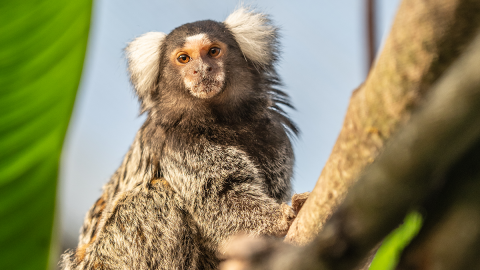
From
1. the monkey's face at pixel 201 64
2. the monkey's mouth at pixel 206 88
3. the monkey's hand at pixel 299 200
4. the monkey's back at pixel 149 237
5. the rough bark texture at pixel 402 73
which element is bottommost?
the monkey's back at pixel 149 237

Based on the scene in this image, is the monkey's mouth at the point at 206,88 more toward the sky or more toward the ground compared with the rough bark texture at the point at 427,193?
more toward the ground

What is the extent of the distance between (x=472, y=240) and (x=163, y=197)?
176cm

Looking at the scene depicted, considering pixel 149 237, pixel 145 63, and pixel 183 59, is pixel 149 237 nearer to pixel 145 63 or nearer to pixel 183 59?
pixel 183 59

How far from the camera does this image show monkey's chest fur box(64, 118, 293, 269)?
2.09 m

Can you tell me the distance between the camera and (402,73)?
761mm

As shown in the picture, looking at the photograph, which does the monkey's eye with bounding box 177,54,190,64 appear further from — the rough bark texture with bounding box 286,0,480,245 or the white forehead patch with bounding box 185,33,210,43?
the rough bark texture with bounding box 286,0,480,245

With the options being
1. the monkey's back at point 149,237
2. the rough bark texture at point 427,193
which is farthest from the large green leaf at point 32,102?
the monkey's back at point 149,237

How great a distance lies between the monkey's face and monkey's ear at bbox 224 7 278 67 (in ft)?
0.84

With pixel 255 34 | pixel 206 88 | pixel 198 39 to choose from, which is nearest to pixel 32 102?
pixel 206 88

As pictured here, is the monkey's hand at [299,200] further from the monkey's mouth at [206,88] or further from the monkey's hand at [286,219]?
the monkey's mouth at [206,88]

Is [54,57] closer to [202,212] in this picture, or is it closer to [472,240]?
[472,240]

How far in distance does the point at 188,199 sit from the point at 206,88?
66 centimetres

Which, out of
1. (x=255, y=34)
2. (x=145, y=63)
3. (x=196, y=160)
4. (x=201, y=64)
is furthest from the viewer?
(x=255, y=34)

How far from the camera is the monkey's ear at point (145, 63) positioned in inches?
106
